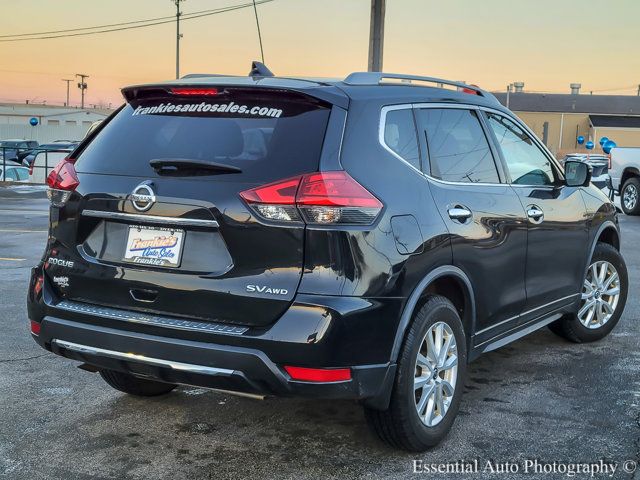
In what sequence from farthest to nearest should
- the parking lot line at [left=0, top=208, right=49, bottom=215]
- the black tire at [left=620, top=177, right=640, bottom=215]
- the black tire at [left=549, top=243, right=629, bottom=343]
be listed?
the black tire at [left=620, top=177, right=640, bottom=215] → the parking lot line at [left=0, top=208, right=49, bottom=215] → the black tire at [left=549, top=243, right=629, bottom=343]

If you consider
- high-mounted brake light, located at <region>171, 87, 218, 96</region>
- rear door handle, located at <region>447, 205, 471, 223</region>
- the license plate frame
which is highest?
high-mounted brake light, located at <region>171, 87, 218, 96</region>

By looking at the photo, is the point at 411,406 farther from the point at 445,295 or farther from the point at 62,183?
the point at 62,183

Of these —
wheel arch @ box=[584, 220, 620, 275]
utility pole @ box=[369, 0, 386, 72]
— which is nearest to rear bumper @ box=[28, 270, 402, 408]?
wheel arch @ box=[584, 220, 620, 275]

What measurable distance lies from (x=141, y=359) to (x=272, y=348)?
614 mm

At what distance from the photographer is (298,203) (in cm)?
319

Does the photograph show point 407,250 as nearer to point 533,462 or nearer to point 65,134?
point 533,462

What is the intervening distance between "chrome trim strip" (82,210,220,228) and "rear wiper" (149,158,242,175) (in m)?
0.22

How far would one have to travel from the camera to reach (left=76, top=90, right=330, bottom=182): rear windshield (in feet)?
10.8

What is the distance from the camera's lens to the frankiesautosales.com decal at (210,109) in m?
3.46

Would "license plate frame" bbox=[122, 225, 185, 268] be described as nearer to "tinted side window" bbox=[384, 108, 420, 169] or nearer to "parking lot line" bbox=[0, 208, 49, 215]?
"tinted side window" bbox=[384, 108, 420, 169]

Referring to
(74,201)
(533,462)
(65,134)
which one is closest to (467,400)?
(533,462)

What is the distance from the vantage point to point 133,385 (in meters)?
4.37

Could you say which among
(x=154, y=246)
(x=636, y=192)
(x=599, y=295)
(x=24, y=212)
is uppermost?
(x=154, y=246)

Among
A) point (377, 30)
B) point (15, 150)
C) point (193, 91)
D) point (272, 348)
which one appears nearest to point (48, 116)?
point (15, 150)
